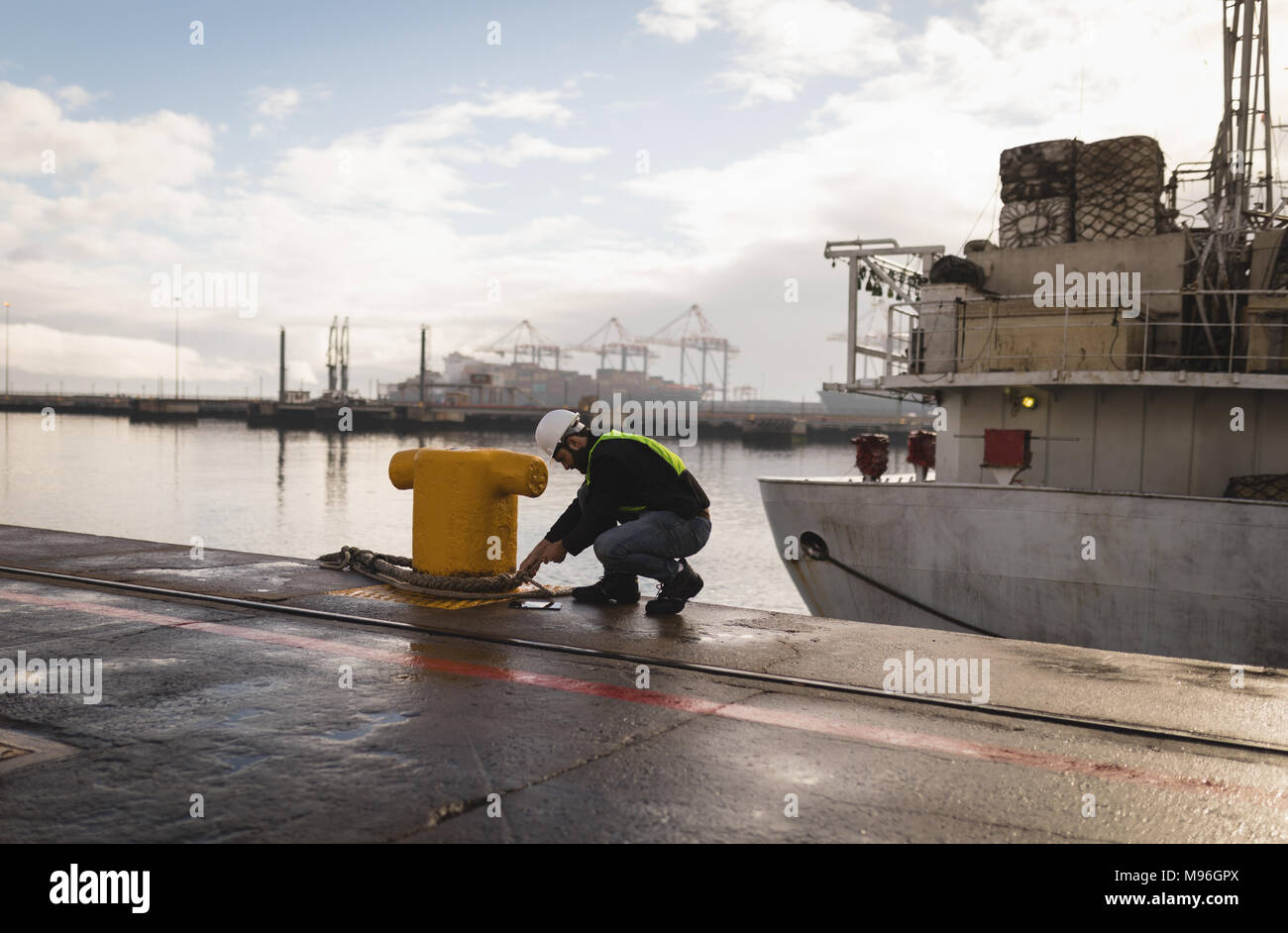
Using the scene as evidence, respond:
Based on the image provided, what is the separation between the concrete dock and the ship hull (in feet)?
18.6

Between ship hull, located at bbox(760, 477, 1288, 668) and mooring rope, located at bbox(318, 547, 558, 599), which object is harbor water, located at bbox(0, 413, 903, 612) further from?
mooring rope, located at bbox(318, 547, 558, 599)

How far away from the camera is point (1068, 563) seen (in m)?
11.4

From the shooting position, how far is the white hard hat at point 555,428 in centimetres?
684

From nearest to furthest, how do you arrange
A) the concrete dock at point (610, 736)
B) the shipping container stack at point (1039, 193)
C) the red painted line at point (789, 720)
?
the concrete dock at point (610, 736) < the red painted line at point (789, 720) < the shipping container stack at point (1039, 193)

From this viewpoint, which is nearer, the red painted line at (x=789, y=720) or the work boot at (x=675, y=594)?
the red painted line at (x=789, y=720)

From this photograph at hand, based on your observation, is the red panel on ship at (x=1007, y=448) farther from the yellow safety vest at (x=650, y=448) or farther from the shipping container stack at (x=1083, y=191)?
the yellow safety vest at (x=650, y=448)

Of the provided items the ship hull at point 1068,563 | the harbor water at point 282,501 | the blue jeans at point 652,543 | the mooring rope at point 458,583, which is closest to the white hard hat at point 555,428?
the blue jeans at point 652,543

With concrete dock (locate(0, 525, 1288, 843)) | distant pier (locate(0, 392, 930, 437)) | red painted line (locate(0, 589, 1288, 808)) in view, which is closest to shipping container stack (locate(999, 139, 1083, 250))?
concrete dock (locate(0, 525, 1288, 843))

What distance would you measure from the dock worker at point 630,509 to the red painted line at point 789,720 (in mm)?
1514

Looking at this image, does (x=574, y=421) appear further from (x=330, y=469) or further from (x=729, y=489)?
(x=330, y=469)

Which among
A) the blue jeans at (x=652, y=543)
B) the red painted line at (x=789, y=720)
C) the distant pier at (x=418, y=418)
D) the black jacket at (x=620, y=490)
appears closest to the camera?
the red painted line at (x=789, y=720)

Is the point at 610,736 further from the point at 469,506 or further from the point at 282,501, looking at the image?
the point at 282,501

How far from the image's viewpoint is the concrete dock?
130 inches
